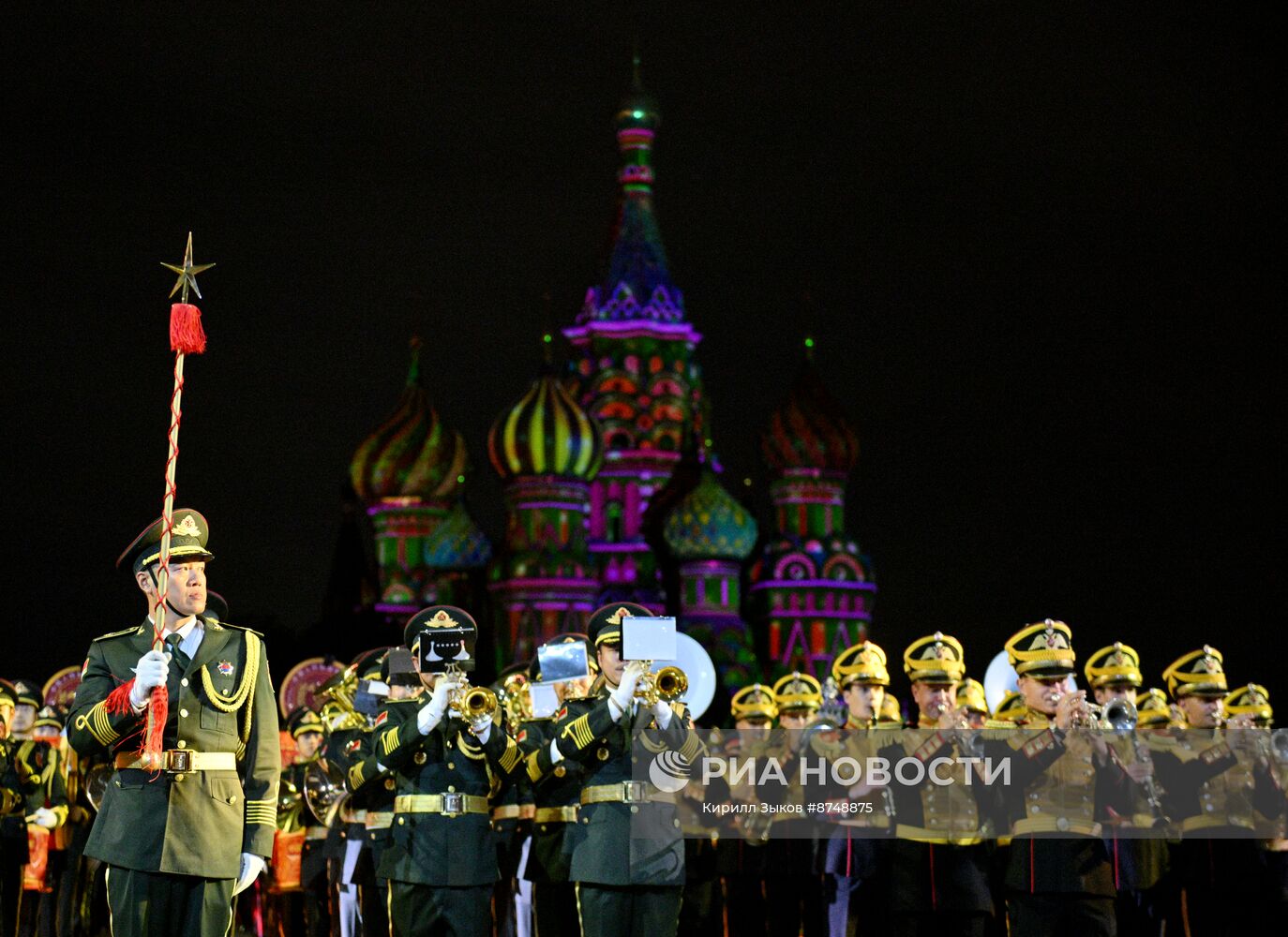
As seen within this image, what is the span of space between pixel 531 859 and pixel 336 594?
39608 millimetres

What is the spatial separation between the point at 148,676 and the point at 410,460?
4346 cm

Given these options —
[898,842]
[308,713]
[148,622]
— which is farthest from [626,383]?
[148,622]

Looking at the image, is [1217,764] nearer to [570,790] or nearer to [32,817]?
[570,790]

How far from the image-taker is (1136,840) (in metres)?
9.82

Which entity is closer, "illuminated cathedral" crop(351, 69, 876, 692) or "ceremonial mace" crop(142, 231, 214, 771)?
"ceremonial mace" crop(142, 231, 214, 771)

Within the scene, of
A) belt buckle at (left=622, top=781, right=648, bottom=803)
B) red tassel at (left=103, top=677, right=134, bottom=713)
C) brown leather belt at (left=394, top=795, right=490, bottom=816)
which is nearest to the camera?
red tassel at (left=103, top=677, right=134, bottom=713)

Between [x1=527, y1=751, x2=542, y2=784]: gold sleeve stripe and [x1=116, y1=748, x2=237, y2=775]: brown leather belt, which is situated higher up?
[x1=527, y1=751, x2=542, y2=784]: gold sleeve stripe

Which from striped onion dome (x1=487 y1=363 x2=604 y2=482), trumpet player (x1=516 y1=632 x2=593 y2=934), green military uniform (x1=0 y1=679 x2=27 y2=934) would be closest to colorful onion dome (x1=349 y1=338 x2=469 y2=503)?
striped onion dome (x1=487 y1=363 x2=604 y2=482)

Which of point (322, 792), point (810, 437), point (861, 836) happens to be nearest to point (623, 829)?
point (861, 836)

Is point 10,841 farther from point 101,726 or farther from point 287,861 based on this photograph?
point 101,726

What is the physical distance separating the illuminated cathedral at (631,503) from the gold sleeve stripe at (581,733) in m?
36.1

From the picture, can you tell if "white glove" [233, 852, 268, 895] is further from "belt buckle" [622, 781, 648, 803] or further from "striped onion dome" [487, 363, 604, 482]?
"striped onion dome" [487, 363, 604, 482]

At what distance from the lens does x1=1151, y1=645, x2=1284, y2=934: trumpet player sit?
10.2 meters

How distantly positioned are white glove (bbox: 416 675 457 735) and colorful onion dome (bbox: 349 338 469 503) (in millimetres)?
41234
